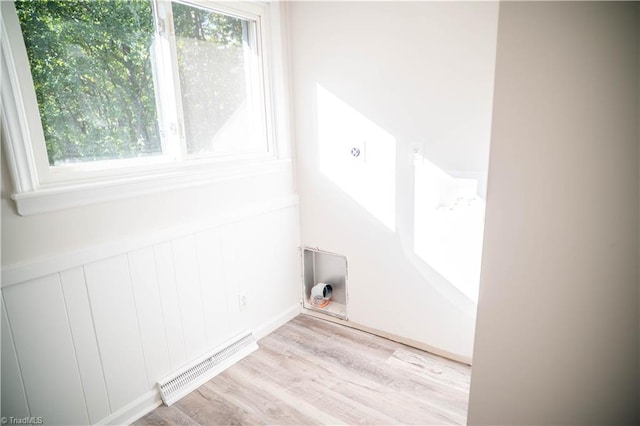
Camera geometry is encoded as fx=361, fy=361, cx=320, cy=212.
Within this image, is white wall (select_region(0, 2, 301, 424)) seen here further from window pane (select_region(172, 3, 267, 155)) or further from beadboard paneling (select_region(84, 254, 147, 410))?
window pane (select_region(172, 3, 267, 155))

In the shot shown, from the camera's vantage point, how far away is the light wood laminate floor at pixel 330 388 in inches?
68.7

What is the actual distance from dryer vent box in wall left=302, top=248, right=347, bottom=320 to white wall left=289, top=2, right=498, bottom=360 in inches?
4.2

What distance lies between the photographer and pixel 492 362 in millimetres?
534

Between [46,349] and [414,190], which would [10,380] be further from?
[414,190]

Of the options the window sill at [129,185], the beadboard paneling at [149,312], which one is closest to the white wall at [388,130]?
the window sill at [129,185]

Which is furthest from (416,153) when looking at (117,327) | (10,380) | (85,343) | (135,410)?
(10,380)

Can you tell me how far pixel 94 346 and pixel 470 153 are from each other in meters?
1.99

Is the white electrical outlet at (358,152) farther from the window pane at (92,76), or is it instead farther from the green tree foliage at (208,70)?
the window pane at (92,76)

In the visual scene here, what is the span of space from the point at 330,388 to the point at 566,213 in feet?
5.81

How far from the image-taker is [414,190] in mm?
2053

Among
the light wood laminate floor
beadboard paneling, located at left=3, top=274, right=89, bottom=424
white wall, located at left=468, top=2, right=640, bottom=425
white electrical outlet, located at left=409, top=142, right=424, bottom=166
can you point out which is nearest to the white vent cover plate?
the light wood laminate floor

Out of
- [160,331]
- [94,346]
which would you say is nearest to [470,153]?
[160,331]

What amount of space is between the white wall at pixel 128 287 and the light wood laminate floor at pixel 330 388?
0.23 m

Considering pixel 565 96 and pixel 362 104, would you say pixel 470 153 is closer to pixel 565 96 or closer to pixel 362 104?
pixel 362 104
